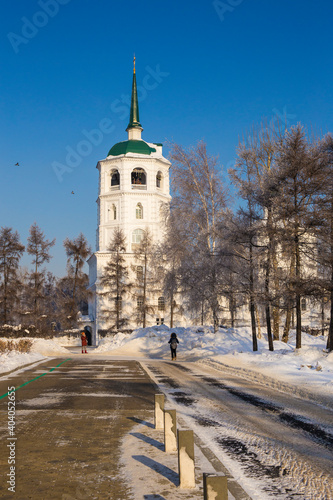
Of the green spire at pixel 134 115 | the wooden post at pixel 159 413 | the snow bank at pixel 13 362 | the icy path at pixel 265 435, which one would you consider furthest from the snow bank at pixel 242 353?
the green spire at pixel 134 115

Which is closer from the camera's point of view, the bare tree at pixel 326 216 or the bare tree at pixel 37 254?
the bare tree at pixel 326 216

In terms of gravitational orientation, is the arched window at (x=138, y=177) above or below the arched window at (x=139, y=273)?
above

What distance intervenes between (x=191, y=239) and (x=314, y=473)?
96.6 feet

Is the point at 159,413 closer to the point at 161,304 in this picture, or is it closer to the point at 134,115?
the point at 161,304

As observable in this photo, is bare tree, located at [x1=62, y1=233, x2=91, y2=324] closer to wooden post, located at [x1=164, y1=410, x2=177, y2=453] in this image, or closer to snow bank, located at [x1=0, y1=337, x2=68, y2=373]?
snow bank, located at [x1=0, y1=337, x2=68, y2=373]

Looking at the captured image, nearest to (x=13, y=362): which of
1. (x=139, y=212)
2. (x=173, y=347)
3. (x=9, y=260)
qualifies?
(x=173, y=347)

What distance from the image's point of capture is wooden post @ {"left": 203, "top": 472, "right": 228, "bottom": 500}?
13.0 ft

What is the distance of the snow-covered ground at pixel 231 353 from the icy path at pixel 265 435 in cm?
205

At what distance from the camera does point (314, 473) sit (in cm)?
592

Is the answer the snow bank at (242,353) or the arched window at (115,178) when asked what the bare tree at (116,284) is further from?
the snow bank at (242,353)

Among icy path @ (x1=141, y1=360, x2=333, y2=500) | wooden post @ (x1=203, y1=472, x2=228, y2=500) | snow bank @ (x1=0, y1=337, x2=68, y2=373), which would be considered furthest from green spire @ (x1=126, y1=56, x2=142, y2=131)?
wooden post @ (x1=203, y1=472, x2=228, y2=500)

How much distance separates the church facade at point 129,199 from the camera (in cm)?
6406

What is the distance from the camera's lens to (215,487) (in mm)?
3965

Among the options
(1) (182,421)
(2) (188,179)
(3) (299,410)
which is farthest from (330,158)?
(1) (182,421)
